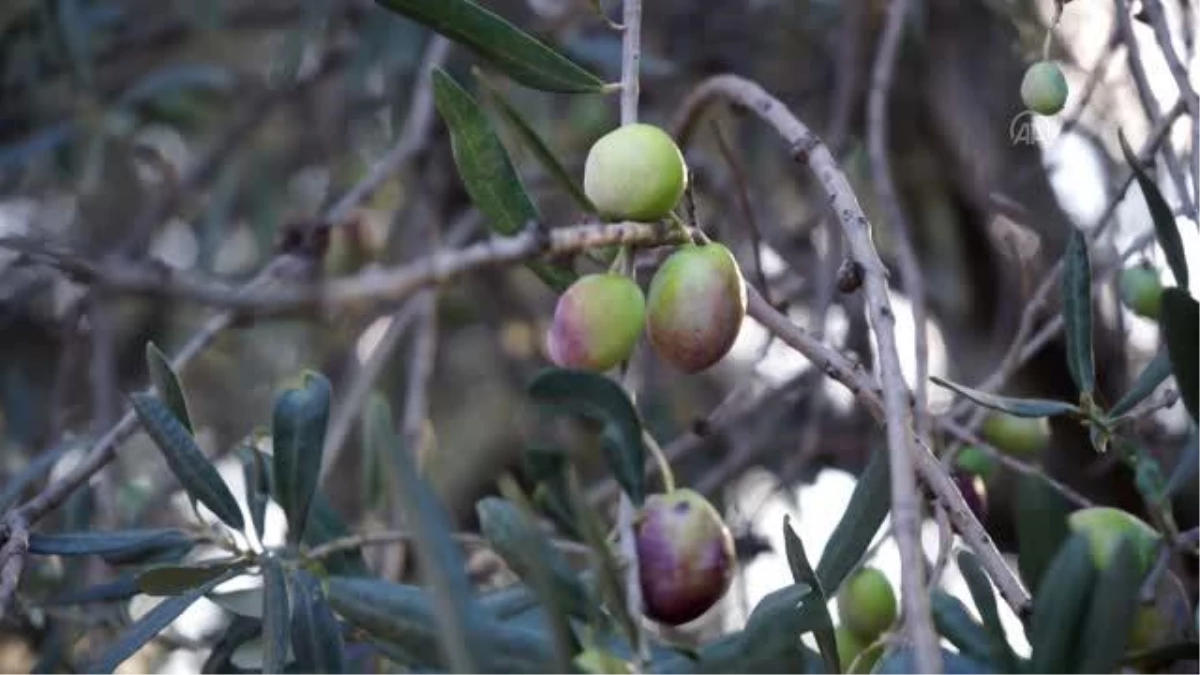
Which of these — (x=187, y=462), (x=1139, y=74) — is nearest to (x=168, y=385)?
(x=187, y=462)

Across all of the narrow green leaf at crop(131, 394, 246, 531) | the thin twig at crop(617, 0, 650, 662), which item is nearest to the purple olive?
the thin twig at crop(617, 0, 650, 662)

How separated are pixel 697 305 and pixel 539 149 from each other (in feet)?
0.49

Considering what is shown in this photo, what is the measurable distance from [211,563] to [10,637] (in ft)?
2.28

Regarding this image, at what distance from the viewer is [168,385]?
0.84 m

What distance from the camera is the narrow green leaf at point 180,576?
775 mm

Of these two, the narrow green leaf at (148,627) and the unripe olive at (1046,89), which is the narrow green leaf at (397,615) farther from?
the unripe olive at (1046,89)

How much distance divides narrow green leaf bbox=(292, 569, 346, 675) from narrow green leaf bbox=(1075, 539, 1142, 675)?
0.31 meters

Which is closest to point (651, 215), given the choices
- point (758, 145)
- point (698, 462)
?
point (698, 462)

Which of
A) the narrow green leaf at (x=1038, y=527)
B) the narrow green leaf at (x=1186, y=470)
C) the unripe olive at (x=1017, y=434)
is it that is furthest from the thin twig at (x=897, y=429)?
the unripe olive at (x=1017, y=434)

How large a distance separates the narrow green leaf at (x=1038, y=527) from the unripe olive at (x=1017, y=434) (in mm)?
408

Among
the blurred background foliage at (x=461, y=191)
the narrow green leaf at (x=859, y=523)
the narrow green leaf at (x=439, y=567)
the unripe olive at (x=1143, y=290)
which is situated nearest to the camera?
the narrow green leaf at (x=439, y=567)

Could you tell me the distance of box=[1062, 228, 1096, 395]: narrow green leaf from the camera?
820 mm

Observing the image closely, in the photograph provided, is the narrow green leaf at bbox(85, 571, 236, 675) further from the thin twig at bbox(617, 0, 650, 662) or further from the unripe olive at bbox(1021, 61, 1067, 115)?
the unripe olive at bbox(1021, 61, 1067, 115)

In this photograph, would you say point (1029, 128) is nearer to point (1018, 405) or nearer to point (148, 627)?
point (1018, 405)
